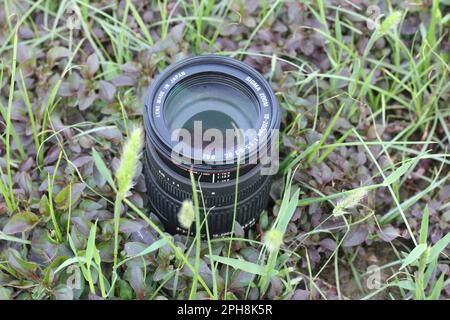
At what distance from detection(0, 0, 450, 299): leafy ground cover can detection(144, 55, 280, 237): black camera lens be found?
0.10 m

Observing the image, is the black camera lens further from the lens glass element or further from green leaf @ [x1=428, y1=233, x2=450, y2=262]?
green leaf @ [x1=428, y1=233, x2=450, y2=262]

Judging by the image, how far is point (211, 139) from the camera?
226 cm

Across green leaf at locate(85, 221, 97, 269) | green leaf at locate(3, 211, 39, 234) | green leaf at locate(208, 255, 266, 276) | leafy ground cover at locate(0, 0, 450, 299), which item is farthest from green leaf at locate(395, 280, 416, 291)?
green leaf at locate(3, 211, 39, 234)

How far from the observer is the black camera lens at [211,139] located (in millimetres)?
2047

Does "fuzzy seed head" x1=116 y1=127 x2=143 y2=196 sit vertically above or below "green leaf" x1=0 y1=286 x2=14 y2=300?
below

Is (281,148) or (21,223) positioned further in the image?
(281,148)

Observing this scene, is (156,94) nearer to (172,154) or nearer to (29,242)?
(172,154)

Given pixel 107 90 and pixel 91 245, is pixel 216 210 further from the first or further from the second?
pixel 107 90

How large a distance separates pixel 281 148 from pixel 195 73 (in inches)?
16.9

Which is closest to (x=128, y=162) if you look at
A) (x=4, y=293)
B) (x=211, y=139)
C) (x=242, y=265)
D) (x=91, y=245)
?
(x=91, y=245)

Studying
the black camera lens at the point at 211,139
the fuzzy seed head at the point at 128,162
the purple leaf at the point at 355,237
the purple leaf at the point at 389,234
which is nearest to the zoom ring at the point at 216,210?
the black camera lens at the point at 211,139

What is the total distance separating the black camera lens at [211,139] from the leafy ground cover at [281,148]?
0.32 ft

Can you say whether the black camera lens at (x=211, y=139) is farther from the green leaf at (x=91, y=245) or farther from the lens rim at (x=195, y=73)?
the green leaf at (x=91, y=245)

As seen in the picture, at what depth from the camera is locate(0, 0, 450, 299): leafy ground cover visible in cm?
220
